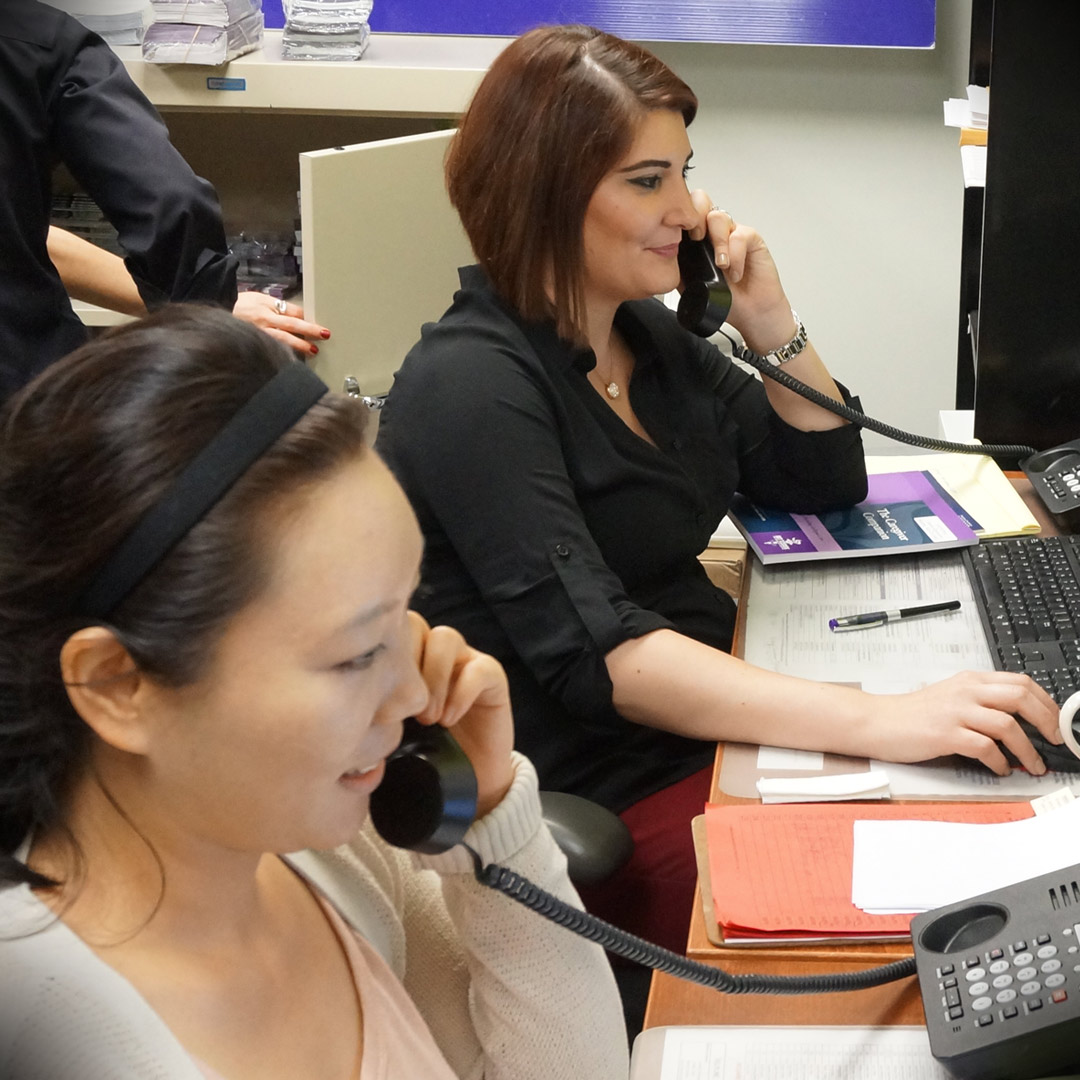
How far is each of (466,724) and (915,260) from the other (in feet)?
7.89

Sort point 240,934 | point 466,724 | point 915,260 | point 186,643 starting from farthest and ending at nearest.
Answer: point 915,260, point 466,724, point 240,934, point 186,643

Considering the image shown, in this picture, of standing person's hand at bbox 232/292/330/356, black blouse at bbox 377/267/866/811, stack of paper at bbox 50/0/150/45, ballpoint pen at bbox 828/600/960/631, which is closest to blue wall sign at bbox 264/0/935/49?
stack of paper at bbox 50/0/150/45

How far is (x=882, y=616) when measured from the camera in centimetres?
150

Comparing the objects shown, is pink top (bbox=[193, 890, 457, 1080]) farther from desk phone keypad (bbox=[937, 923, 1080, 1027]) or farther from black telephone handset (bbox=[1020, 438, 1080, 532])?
black telephone handset (bbox=[1020, 438, 1080, 532])

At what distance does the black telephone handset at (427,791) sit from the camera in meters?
0.88

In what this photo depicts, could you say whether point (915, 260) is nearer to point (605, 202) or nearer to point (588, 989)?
point (605, 202)

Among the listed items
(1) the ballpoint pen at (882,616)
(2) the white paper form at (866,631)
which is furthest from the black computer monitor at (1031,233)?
(1) the ballpoint pen at (882,616)

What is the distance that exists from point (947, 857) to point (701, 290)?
87cm

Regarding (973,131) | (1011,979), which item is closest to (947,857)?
(1011,979)

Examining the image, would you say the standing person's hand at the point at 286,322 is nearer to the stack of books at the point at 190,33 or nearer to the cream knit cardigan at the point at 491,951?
the stack of books at the point at 190,33

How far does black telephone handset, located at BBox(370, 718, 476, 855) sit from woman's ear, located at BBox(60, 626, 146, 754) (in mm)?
211

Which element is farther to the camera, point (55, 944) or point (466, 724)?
point (466, 724)

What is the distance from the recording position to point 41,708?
72 centimetres

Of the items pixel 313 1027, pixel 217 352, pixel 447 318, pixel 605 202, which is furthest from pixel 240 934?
pixel 605 202
